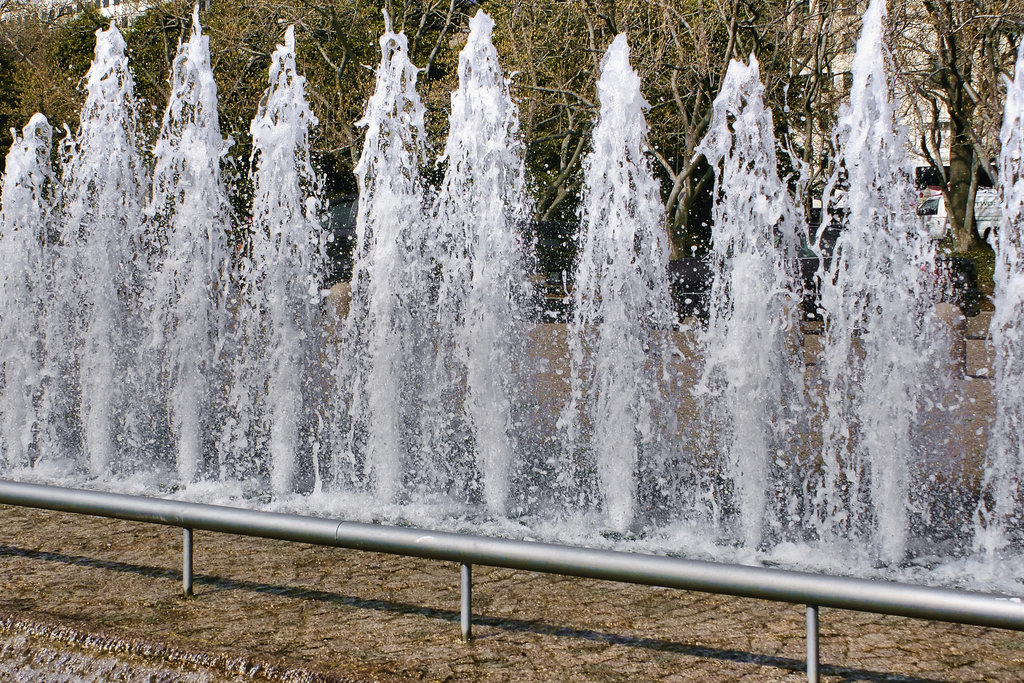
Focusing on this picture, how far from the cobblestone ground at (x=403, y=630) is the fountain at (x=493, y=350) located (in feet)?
3.03

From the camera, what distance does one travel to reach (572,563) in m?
3.47

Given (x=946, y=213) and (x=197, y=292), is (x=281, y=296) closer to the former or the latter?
(x=197, y=292)

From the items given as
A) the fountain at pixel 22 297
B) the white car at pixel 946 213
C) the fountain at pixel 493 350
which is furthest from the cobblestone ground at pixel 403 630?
the white car at pixel 946 213

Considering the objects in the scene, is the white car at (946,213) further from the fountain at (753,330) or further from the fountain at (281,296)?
the fountain at (281,296)

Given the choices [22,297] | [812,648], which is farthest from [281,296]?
[812,648]

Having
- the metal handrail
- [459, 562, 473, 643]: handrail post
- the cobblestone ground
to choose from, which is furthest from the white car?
the metal handrail

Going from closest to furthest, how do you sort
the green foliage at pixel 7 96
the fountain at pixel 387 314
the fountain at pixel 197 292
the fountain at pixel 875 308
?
the fountain at pixel 875 308 < the fountain at pixel 387 314 < the fountain at pixel 197 292 < the green foliage at pixel 7 96

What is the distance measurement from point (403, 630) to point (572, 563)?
2.98 feet

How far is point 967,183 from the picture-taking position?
23.5 metres

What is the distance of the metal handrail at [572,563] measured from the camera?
303 cm

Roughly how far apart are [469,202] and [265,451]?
211 centimetres

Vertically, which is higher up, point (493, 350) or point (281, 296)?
point (281, 296)

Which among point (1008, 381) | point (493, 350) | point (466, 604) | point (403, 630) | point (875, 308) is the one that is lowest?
point (403, 630)

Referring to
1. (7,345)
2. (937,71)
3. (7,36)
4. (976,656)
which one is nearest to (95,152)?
(7,345)
